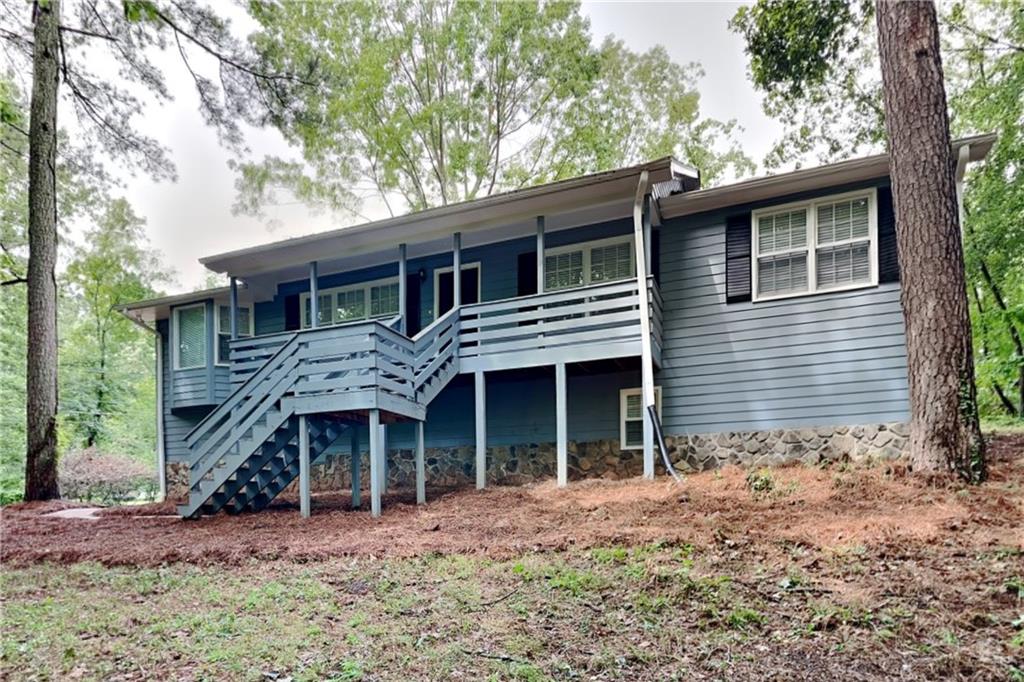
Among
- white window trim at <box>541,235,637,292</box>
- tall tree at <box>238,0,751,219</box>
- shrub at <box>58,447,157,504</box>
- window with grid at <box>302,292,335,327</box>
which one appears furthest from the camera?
tall tree at <box>238,0,751,219</box>

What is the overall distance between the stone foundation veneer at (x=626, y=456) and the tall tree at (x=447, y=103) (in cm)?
927

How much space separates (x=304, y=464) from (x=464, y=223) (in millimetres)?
4323

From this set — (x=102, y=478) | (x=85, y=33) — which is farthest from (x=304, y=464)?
(x=102, y=478)

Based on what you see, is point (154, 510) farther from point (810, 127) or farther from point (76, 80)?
point (810, 127)

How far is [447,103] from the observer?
17.0 meters

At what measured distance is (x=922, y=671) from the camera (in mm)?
2949

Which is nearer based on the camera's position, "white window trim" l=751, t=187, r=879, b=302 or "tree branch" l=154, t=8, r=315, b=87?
"white window trim" l=751, t=187, r=879, b=302

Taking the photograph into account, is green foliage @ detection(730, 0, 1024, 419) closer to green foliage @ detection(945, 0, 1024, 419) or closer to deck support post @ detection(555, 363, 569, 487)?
green foliage @ detection(945, 0, 1024, 419)

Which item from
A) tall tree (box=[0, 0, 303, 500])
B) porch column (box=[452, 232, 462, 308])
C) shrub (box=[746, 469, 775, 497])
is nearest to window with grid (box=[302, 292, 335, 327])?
tall tree (box=[0, 0, 303, 500])

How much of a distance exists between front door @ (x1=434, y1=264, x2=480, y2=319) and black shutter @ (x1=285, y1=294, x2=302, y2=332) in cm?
333

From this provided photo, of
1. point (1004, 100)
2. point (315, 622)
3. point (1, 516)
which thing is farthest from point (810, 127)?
point (1, 516)

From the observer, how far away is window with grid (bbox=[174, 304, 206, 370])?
13.5 m

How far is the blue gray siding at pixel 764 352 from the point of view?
26.0ft

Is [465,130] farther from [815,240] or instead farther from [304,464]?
[304,464]
